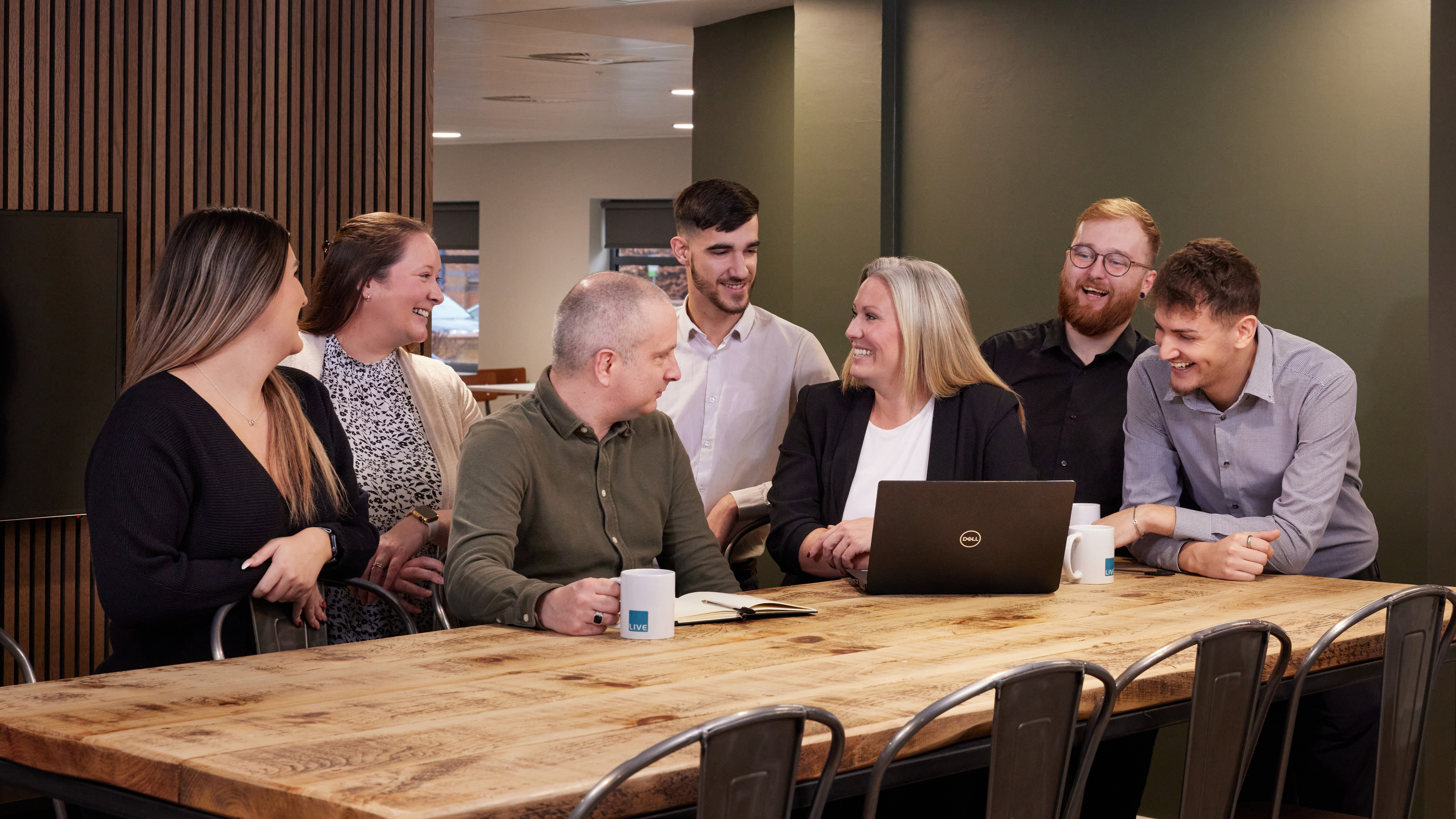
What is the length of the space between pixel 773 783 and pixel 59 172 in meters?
3.69

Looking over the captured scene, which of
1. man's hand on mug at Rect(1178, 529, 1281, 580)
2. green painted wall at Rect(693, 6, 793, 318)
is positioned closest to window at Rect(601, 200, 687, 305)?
green painted wall at Rect(693, 6, 793, 318)

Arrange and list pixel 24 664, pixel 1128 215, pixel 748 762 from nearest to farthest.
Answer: pixel 748 762 < pixel 24 664 < pixel 1128 215

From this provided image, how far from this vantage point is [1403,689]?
7.63ft

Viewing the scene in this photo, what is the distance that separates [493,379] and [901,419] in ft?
27.0

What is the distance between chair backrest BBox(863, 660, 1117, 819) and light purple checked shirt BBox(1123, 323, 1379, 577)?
4.62ft

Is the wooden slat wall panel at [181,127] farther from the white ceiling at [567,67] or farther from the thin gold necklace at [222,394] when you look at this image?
the thin gold necklace at [222,394]

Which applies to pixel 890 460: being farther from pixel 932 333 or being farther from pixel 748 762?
pixel 748 762

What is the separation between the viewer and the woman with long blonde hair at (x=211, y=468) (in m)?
2.35

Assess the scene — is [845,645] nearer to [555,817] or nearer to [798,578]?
[555,817]

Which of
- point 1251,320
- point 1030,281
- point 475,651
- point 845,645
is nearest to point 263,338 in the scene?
point 475,651

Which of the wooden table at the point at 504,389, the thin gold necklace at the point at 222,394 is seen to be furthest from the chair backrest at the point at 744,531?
the wooden table at the point at 504,389

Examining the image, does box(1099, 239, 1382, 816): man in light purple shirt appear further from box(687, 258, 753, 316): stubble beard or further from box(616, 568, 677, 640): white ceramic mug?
box(616, 568, 677, 640): white ceramic mug

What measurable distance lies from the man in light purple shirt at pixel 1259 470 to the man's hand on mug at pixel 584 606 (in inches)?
52.7

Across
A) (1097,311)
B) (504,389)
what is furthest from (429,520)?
(504,389)
